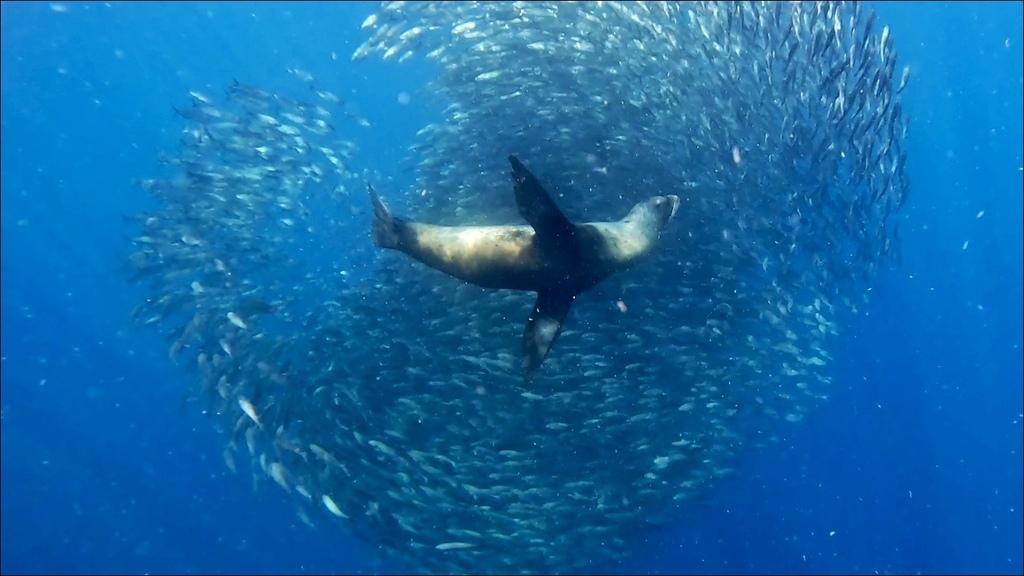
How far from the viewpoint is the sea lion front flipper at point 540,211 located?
3.67m

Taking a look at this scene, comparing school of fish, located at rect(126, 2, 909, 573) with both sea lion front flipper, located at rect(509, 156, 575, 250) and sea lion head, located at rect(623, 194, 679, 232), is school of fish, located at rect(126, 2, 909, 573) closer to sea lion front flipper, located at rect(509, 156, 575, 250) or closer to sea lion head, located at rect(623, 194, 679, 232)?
sea lion head, located at rect(623, 194, 679, 232)

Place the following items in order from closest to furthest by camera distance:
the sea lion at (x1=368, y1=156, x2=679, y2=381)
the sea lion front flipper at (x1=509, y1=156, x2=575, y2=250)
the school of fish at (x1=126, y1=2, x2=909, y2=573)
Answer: the sea lion front flipper at (x1=509, y1=156, x2=575, y2=250) → the sea lion at (x1=368, y1=156, x2=679, y2=381) → the school of fish at (x1=126, y1=2, x2=909, y2=573)

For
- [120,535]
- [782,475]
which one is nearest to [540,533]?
[782,475]

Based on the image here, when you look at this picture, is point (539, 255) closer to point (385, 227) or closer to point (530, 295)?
point (385, 227)

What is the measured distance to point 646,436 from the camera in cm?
958

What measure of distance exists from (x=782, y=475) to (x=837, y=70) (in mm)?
→ 18777

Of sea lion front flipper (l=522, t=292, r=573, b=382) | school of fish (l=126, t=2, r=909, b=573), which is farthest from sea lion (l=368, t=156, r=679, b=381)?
school of fish (l=126, t=2, r=909, b=573)

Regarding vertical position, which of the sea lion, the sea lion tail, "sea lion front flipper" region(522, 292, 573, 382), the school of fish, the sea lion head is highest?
the school of fish

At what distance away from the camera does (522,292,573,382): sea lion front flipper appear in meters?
4.46

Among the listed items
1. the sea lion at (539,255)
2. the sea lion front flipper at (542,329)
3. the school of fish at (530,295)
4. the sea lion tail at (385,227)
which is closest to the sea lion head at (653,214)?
the sea lion at (539,255)

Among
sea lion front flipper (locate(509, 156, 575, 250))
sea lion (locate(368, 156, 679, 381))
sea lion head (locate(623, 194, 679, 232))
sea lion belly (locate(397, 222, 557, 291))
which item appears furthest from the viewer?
sea lion head (locate(623, 194, 679, 232))

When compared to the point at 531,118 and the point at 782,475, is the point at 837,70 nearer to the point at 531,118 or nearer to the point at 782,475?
the point at 531,118

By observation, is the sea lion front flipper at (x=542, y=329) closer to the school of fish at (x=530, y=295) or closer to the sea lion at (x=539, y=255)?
the sea lion at (x=539, y=255)

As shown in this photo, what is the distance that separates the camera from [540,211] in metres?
3.92
